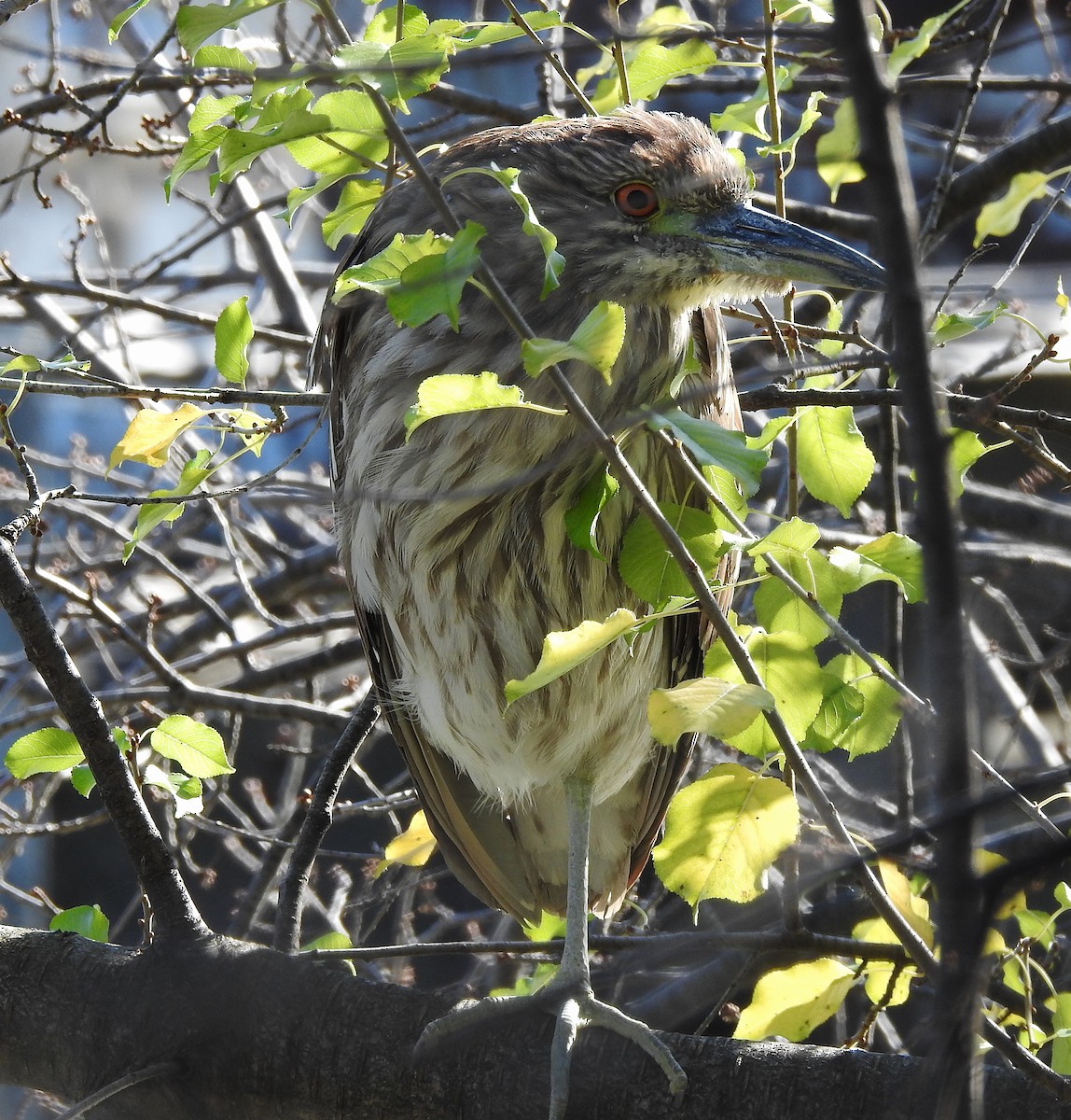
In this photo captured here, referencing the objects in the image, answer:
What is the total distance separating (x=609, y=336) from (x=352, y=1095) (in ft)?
3.66

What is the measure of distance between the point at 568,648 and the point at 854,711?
1.36 feet

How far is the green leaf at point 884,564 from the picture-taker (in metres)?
1.44

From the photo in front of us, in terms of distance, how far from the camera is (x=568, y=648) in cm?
128

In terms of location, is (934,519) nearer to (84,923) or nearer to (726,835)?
(726,835)

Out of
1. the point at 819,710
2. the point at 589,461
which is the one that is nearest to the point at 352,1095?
the point at 819,710

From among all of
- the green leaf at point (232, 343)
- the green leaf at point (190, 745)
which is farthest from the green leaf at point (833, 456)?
the green leaf at point (190, 745)

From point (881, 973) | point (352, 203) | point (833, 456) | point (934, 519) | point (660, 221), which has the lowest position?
point (881, 973)

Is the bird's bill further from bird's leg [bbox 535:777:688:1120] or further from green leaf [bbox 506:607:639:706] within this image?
bird's leg [bbox 535:777:688:1120]

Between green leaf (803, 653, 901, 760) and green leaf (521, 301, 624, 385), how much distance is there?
0.54 m

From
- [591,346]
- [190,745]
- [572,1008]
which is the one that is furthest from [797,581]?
[190,745]

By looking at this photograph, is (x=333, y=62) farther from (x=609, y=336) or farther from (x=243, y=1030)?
(x=243, y=1030)

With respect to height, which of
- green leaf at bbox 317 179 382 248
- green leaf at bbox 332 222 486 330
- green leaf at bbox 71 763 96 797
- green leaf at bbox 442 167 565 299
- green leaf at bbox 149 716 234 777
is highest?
green leaf at bbox 317 179 382 248

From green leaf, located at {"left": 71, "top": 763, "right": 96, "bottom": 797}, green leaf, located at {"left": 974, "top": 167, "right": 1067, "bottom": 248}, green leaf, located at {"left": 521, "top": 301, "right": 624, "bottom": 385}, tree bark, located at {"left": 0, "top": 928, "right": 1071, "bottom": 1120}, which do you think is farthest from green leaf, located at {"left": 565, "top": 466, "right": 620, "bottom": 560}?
green leaf, located at {"left": 71, "top": 763, "right": 96, "bottom": 797}

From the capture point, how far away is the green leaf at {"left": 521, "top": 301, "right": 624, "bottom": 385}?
3.75ft
